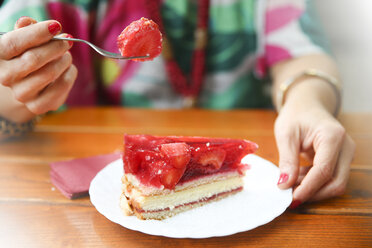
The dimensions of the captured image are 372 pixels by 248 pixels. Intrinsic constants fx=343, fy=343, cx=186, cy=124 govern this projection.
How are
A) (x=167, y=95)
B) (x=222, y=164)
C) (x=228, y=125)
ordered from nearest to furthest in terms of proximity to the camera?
(x=222, y=164) → (x=228, y=125) → (x=167, y=95)

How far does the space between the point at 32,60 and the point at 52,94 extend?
0.11 m

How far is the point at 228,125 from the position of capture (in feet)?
2.95

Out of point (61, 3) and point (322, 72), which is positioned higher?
point (61, 3)

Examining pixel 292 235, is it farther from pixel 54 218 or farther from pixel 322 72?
pixel 322 72

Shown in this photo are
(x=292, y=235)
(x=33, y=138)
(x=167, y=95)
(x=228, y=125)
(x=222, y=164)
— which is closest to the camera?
(x=292, y=235)

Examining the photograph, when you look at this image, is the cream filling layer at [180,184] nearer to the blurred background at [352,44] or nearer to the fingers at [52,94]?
the fingers at [52,94]

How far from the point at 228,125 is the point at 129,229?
0.52 m

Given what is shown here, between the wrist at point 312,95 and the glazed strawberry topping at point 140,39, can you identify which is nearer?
the glazed strawberry topping at point 140,39

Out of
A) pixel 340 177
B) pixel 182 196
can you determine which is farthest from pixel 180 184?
pixel 340 177

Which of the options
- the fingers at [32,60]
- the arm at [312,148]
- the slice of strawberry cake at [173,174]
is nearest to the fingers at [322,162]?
the arm at [312,148]

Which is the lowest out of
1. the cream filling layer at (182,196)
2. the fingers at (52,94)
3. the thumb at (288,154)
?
the cream filling layer at (182,196)

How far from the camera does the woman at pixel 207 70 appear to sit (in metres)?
0.52

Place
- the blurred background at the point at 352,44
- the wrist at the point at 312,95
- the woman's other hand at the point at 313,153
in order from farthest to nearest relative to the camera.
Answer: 1. the blurred background at the point at 352,44
2. the wrist at the point at 312,95
3. the woman's other hand at the point at 313,153

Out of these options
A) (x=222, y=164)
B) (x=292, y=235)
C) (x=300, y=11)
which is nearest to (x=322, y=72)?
(x=300, y=11)
